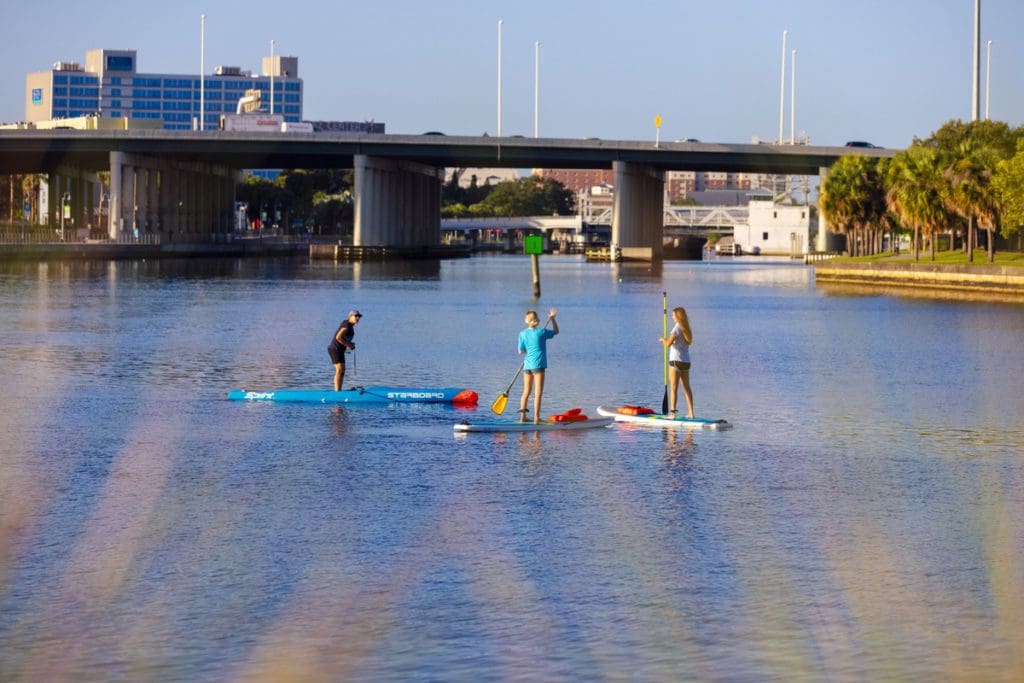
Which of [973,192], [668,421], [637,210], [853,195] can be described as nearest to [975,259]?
[973,192]

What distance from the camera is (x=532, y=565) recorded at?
16.0 meters

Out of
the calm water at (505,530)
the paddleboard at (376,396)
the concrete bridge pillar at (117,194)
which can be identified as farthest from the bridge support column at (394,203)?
the paddleboard at (376,396)

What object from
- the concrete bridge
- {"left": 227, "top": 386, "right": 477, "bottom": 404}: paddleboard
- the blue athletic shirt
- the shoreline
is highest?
the concrete bridge

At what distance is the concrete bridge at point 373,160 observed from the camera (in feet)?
484

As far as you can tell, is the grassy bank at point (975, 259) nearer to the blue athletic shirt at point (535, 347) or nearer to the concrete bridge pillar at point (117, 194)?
the concrete bridge pillar at point (117, 194)

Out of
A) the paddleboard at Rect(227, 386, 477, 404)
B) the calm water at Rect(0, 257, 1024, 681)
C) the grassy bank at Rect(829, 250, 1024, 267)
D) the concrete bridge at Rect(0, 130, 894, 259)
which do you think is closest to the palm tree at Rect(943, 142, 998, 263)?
the grassy bank at Rect(829, 250, 1024, 267)

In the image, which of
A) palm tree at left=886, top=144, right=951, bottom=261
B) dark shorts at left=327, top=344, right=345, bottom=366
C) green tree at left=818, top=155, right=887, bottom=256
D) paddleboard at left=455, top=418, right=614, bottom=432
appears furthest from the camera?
green tree at left=818, top=155, right=887, bottom=256

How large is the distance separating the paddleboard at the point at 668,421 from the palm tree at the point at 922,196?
82.7 metres

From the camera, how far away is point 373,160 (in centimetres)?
15575

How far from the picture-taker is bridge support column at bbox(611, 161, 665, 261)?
15725 centimetres

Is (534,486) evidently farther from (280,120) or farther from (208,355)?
(280,120)

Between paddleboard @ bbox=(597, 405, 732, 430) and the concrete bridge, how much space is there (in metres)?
121

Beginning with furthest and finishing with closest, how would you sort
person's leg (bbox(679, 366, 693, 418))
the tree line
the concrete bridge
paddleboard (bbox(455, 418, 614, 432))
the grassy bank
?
the concrete bridge, the grassy bank, the tree line, person's leg (bbox(679, 366, 693, 418)), paddleboard (bbox(455, 418, 614, 432))

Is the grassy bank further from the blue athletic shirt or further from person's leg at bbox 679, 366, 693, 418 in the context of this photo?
the blue athletic shirt
